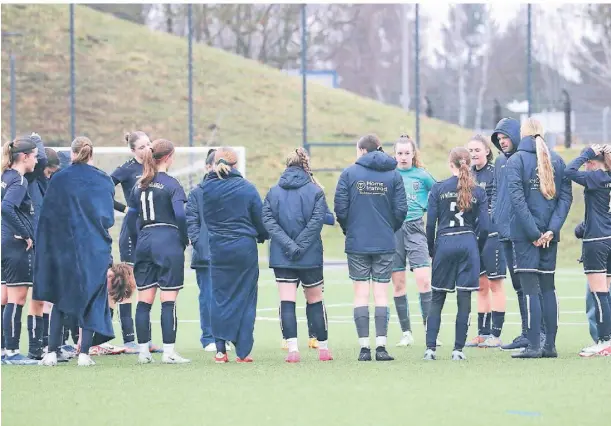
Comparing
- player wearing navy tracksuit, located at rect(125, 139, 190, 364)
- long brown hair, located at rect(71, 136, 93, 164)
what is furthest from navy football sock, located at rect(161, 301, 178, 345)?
long brown hair, located at rect(71, 136, 93, 164)

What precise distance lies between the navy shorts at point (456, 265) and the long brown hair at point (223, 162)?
2.06 metres

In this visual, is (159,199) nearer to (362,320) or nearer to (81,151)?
(81,151)

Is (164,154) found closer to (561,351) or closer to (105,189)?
(105,189)

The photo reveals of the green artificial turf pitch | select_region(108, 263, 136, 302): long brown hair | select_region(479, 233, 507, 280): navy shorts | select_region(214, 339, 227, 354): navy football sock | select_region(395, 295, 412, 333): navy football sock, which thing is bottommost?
the green artificial turf pitch

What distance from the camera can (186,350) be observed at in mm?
13805

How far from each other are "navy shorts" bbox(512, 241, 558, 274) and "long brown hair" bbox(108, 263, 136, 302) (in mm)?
3863

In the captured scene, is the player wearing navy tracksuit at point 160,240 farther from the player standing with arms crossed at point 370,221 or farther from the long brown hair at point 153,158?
the player standing with arms crossed at point 370,221

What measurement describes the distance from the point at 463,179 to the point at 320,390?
3.01m

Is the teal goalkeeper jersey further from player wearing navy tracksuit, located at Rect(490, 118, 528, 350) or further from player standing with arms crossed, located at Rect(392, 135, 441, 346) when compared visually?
player wearing navy tracksuit, located at Rect(490, 118, 528, 350)

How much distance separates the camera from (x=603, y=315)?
12.5 metres

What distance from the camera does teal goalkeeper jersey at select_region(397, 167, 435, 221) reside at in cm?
1387

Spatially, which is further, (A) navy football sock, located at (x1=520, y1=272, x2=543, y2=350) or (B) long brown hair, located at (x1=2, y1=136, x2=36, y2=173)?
(B) long brown hair, located at (x1=2, y1=136, x2=36, y2=173)

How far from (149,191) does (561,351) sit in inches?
165

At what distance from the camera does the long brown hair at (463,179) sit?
12219 millimetres
